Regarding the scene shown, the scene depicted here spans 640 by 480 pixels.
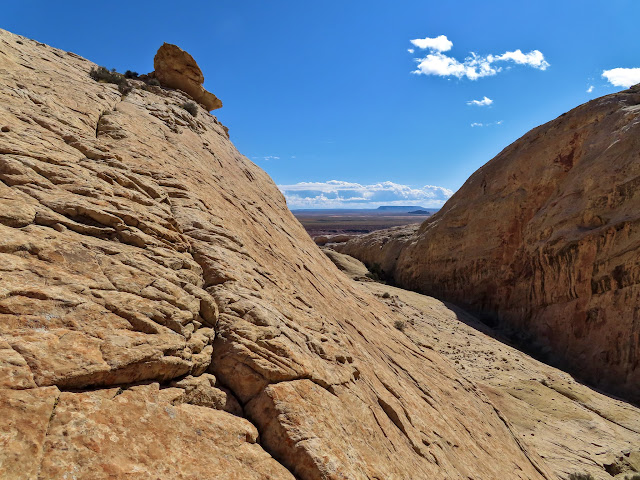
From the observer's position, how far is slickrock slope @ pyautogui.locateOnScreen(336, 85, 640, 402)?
18328 millimetres

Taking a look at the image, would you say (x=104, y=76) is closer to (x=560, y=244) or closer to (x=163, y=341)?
(x=163, y=341)

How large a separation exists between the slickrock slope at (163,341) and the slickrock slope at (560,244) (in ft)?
43.4

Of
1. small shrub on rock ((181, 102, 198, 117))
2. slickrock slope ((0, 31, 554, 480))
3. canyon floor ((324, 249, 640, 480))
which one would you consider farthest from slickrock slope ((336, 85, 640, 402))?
small shrub on rock ((181, 102, 198, 117))

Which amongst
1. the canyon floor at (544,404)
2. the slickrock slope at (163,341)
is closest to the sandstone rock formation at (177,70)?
the slickrock slope at (163,341)

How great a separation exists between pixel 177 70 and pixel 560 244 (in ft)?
76.1

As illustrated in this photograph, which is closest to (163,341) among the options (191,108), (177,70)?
(191,108)

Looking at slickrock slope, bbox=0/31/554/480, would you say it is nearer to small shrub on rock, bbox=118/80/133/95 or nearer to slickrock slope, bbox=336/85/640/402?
small shrub on rock, bbox=118/80/133/95

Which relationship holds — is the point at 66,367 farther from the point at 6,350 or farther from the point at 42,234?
the point at 42,234

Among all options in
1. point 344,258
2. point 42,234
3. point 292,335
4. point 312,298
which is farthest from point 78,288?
point 344,258

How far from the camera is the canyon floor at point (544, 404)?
1148cm

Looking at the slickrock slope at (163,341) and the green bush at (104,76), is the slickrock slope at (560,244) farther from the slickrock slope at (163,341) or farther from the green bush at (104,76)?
the green bush at (104,76)

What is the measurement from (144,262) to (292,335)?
8.10ft

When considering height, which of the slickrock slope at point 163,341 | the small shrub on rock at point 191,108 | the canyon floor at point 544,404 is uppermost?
the small shrub on rock at point 191,108

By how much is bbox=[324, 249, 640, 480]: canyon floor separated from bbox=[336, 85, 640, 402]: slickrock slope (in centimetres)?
304
